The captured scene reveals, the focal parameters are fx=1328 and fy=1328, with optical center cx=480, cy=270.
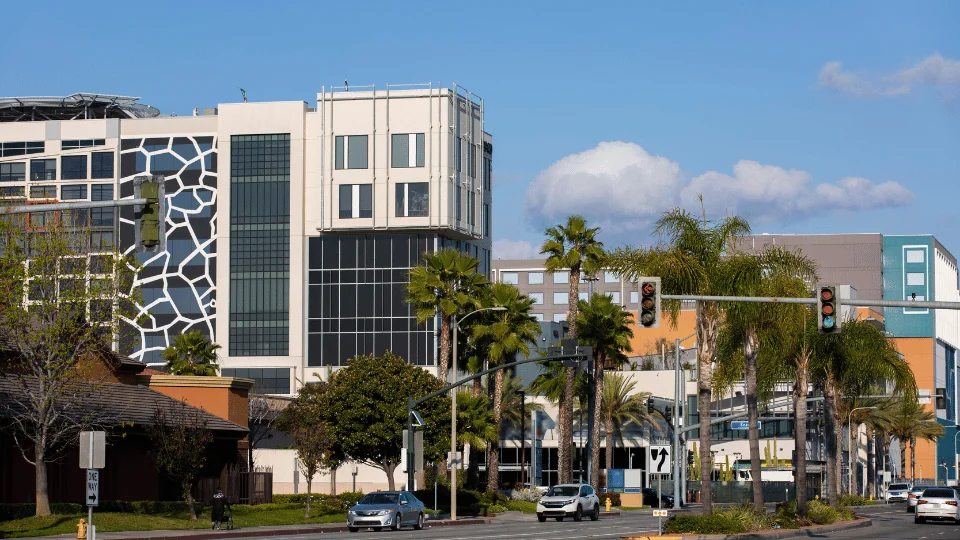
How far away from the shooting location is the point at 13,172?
10731 centimetres

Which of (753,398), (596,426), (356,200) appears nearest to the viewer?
(753,398)

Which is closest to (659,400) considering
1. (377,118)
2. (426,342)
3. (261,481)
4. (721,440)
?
(721,440)

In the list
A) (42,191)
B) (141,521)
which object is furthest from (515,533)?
(42,191)

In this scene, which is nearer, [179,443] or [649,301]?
[649,301]

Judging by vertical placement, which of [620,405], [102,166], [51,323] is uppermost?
→ [102,166]

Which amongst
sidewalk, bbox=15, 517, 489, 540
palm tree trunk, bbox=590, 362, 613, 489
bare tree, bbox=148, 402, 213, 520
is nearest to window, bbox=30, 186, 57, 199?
palm tree trunk, bbox=590, 362, 613, 489

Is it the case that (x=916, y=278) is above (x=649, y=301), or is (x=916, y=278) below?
above

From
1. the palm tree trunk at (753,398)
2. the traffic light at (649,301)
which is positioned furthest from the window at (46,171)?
the traffic light at (649,301)

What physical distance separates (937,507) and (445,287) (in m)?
25.3

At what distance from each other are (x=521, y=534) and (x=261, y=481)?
20554 mm

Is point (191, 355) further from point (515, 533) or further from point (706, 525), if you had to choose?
point (706, 525)

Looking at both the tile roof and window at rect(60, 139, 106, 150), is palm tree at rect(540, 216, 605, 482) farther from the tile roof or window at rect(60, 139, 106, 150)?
window at rect(60, 139, 106, 150)

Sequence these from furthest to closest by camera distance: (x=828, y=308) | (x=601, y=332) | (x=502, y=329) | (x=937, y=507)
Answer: (x=601, y=332)
(x=502, y=329)
(x=937, y=507)
(x=828, y=308)

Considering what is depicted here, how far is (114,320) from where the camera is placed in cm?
4378
